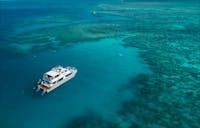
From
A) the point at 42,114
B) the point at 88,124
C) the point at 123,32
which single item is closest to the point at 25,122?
the point at 42,114

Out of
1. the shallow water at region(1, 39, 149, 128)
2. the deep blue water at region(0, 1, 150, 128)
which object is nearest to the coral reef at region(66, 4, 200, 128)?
the deep blue water at region(0, 1, 150, 128)

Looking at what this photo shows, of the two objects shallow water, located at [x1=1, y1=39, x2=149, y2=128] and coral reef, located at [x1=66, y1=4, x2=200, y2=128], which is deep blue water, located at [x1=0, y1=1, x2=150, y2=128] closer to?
shallow water, located at [x1=1, y1=39, x2=149, y2=128]

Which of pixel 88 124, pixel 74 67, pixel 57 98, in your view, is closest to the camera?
pixel 88 124

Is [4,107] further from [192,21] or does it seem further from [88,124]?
[192,21]

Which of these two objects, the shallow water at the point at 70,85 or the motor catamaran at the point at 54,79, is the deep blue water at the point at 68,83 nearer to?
the shallow water at the point at 70,85

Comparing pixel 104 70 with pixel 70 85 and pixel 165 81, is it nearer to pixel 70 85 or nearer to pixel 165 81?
pixel 70 85

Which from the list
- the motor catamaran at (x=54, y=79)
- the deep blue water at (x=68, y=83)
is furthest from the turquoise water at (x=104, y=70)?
the motor catamaran at (x=54, y=79)

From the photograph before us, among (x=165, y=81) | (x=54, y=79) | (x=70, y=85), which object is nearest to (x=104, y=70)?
(x=70, y=85)
